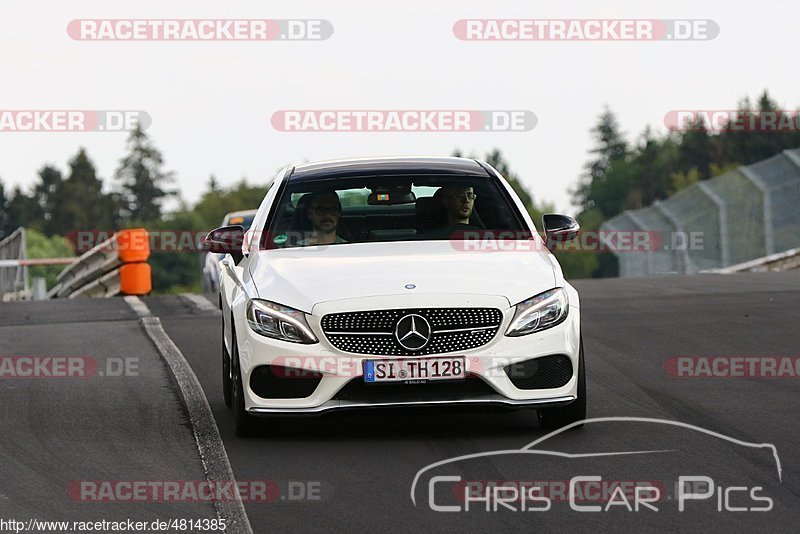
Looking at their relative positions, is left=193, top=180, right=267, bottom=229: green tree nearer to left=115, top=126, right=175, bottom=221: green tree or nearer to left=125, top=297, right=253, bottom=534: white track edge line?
left=115, top=126, right=175, bottom=221: green tree

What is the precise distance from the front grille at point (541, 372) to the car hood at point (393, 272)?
1.11 feet

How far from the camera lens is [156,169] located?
572 feet

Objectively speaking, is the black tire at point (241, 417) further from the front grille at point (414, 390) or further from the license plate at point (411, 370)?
the license plate at point (411, 370)

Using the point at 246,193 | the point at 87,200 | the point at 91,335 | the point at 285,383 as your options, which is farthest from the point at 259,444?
the point at 246,193

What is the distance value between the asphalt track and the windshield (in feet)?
Result: 3.52

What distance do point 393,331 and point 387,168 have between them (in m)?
1.91

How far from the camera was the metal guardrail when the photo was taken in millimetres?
26703

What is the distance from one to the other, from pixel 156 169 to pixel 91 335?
160363 mm

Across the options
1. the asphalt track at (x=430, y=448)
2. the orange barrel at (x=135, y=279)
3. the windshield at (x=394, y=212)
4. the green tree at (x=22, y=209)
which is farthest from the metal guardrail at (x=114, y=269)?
the green tree at (x=22, y=209)

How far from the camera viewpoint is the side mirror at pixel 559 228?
9.85 meters

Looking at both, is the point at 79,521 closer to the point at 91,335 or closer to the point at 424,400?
the point at 424,400

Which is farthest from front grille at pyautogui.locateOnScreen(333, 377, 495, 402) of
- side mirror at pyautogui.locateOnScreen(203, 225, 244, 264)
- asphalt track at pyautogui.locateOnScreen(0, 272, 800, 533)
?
side mirror at pyautogui.locateOnScreen(203, 225, 244, 264)

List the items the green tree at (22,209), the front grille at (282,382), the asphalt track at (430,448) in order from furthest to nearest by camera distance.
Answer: the green tree at (22,209) < the front grille at (282,382) < the asphalt track at (430,448)

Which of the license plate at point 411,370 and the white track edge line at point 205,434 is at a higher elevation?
the license plate at point 411,370
